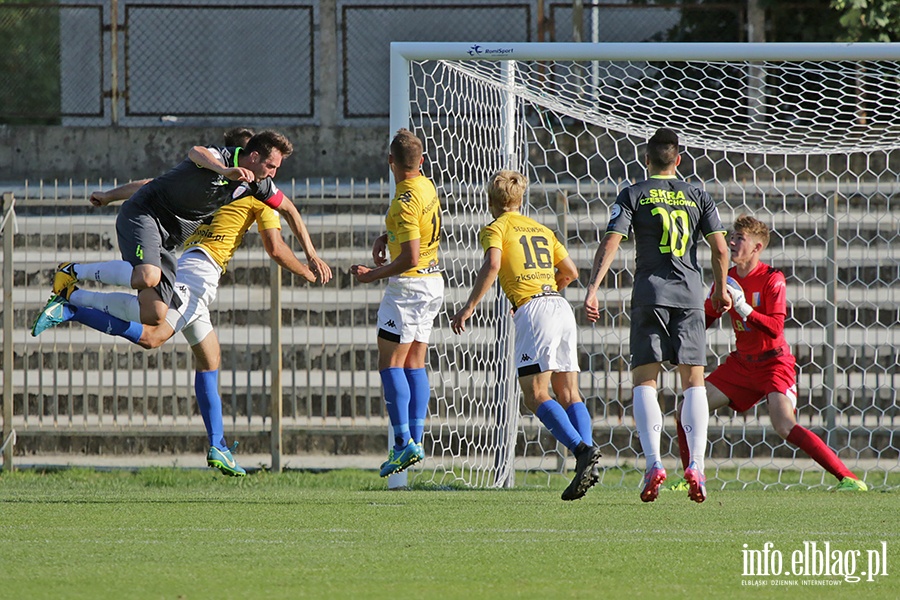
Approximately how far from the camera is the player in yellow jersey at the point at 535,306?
6148 millimetres

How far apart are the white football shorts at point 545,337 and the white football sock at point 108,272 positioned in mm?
2222

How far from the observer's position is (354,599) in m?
3.39

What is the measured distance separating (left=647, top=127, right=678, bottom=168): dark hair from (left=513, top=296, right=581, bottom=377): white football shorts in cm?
98

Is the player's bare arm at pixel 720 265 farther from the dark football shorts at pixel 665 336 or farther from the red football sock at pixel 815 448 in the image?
the red football sock at pixel 815 448

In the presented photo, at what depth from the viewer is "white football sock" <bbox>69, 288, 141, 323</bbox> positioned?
639 centimetres

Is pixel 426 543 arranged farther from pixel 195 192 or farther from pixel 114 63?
pixel 114 63

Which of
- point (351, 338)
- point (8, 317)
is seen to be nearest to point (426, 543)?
A: point (351, 338)

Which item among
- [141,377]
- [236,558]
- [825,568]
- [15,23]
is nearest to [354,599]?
[236,558]

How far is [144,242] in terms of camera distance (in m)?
6.30

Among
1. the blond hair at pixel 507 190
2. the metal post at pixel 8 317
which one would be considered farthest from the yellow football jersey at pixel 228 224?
the metal post at pixel 8 317

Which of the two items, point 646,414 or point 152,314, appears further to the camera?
point 152,314

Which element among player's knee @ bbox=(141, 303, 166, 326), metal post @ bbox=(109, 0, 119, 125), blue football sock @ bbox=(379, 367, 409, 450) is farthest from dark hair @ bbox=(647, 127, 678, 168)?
metal post @ bbox=(109, 0, 119, 125)

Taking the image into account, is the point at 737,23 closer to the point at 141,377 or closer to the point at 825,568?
the point at 141,377

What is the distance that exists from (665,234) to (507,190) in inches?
41.6
